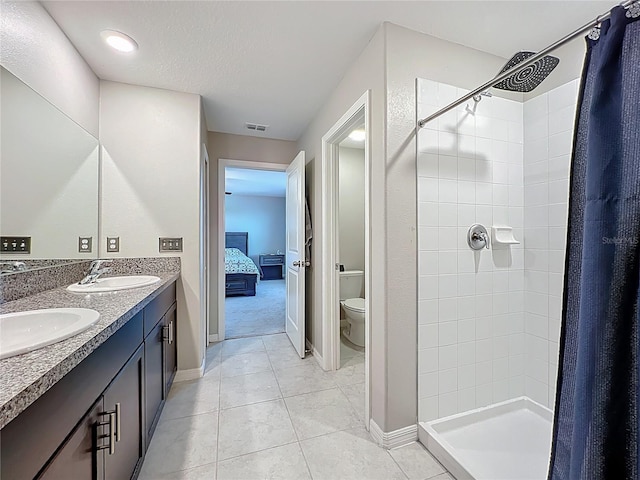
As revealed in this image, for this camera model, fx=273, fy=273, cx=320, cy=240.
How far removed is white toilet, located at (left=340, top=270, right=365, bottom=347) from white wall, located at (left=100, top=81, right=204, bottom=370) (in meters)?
1.44

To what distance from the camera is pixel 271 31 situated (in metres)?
1.57

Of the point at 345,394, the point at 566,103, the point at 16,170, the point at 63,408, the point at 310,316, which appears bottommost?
the point at 345,394

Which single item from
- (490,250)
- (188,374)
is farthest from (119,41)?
(490,250)

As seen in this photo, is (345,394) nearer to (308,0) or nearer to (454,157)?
(454,157)

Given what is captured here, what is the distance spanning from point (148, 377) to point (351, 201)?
2.79 meters

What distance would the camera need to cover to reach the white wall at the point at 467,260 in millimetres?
1575

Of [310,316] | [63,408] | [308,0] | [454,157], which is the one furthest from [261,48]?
[310,316]

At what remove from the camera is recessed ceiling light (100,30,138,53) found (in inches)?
62.9

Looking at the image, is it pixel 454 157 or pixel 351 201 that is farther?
pixel 351 201

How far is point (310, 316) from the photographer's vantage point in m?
2.85

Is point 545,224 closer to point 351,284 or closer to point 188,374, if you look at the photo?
point 351,284

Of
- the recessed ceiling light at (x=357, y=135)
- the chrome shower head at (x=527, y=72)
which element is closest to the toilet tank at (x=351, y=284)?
the recessed ceiling light at (x=357, y=135)

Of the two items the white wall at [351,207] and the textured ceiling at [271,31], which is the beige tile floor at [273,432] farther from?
the textured ceiling at [271,31]

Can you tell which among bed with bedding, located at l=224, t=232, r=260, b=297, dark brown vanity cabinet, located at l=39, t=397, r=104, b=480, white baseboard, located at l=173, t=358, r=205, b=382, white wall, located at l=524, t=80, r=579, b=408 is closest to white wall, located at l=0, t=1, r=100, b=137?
dark brown vanity cabinet, located at l=39, t=397, r=104, b=480
